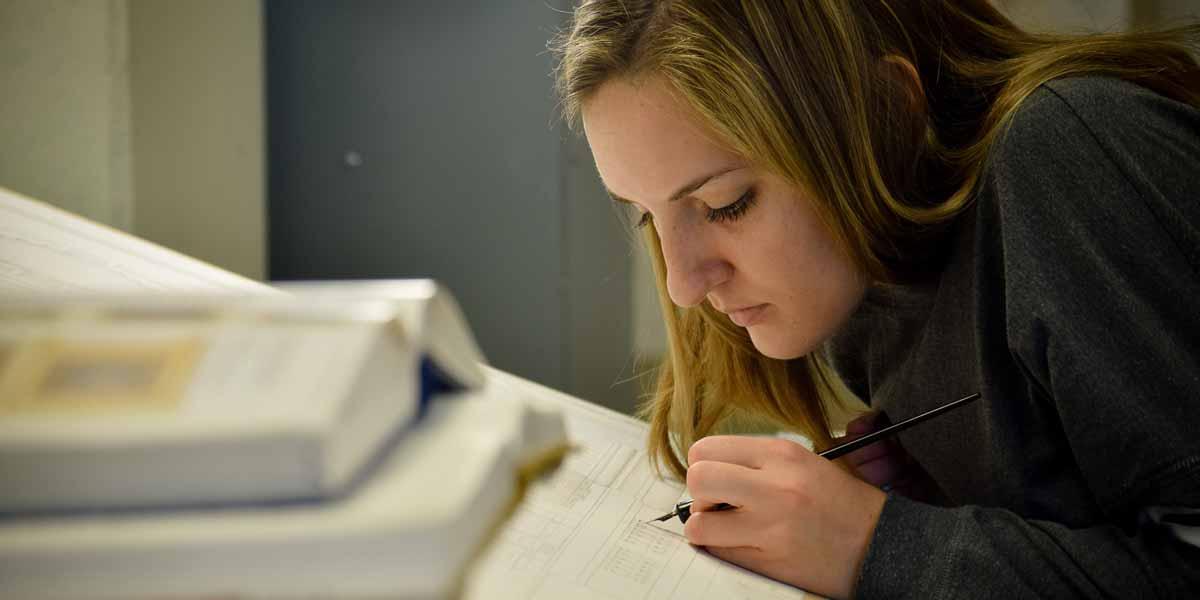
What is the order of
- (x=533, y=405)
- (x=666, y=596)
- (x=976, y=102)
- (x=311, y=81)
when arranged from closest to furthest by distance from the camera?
(x=533, y=405) → (x=666, y=596) → (x=976, y=102) → (x=311, y=81)

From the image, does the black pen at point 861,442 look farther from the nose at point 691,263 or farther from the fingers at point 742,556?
the nose at point 691,263

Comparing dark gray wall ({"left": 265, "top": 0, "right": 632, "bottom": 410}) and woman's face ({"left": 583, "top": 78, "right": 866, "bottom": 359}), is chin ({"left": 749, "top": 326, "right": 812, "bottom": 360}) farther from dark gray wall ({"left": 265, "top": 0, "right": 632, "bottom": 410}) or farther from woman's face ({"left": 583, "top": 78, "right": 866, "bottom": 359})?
dark gray wall ({"left": 265, "top": 0, "right": 632, "bottom": 410})

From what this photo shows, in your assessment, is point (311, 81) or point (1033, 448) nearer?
point (1033, 448)

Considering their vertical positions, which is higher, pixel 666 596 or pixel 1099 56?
pixel 1099 56

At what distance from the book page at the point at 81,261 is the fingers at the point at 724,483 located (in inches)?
18.0

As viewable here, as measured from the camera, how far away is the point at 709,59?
71 cm

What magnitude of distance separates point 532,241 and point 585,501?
0.93 metres

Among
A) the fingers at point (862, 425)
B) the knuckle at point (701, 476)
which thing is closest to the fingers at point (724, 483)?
the knuckle at point (701, 476)

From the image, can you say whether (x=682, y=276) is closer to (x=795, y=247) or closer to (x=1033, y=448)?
(x=795, y=247)

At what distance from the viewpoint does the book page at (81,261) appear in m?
0.89

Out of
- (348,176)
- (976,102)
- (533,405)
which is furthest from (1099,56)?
(348,176)

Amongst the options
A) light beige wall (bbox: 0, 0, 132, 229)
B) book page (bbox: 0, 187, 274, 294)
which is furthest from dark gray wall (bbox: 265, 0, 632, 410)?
book page (bbox: 0, 187, 274, 294)

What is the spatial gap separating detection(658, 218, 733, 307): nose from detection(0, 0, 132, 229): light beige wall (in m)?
0.91

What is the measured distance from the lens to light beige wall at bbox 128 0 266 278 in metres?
1.32
